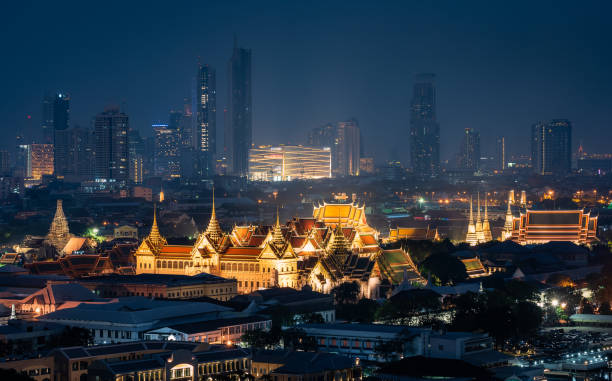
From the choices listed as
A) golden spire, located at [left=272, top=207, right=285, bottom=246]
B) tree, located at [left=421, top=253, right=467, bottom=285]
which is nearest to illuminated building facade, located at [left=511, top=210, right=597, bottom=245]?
tree, located at [left=421, top=253, right=467, bottom=285]

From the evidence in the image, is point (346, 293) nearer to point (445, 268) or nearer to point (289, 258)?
point (289, 258)

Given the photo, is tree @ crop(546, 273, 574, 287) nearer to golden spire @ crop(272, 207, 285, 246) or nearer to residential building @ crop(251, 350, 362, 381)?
golden spire @ crop(272, 207, 285, 246)

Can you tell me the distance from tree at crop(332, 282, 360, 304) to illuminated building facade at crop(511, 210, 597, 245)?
5830cm

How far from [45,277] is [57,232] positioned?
161 ft

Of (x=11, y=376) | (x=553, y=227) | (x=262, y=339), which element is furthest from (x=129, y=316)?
(x=553, y=227)

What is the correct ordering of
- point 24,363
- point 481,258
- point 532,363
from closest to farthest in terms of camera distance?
point 24,363 → point 532,363 → point 481,258

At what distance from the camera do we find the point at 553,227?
145250 mm

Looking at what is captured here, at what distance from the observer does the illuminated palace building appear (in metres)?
93.1

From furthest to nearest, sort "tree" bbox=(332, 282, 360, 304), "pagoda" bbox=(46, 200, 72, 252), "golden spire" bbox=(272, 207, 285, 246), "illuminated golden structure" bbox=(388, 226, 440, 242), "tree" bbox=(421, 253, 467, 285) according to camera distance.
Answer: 1. "pagoda" bbox=(46, 200, 72, 252)
2. "illuminated golden structure" bbox=(388, 226, 440, 242)
3. "tree" bbox=(421, 253, 467, 285)
4. "golden spire" bbox=(272, 207, 285, 246)
5. "tree" bbox=(332, 282, 360, 304)

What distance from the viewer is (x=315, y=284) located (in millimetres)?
91688

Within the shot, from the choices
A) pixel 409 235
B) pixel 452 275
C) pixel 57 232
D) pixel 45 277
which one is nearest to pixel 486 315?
pixel 452 275

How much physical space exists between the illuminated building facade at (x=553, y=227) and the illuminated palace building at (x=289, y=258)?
41.3 m

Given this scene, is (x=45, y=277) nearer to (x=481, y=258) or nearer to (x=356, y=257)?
(x=356, y=257)

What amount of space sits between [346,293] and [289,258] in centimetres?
759
